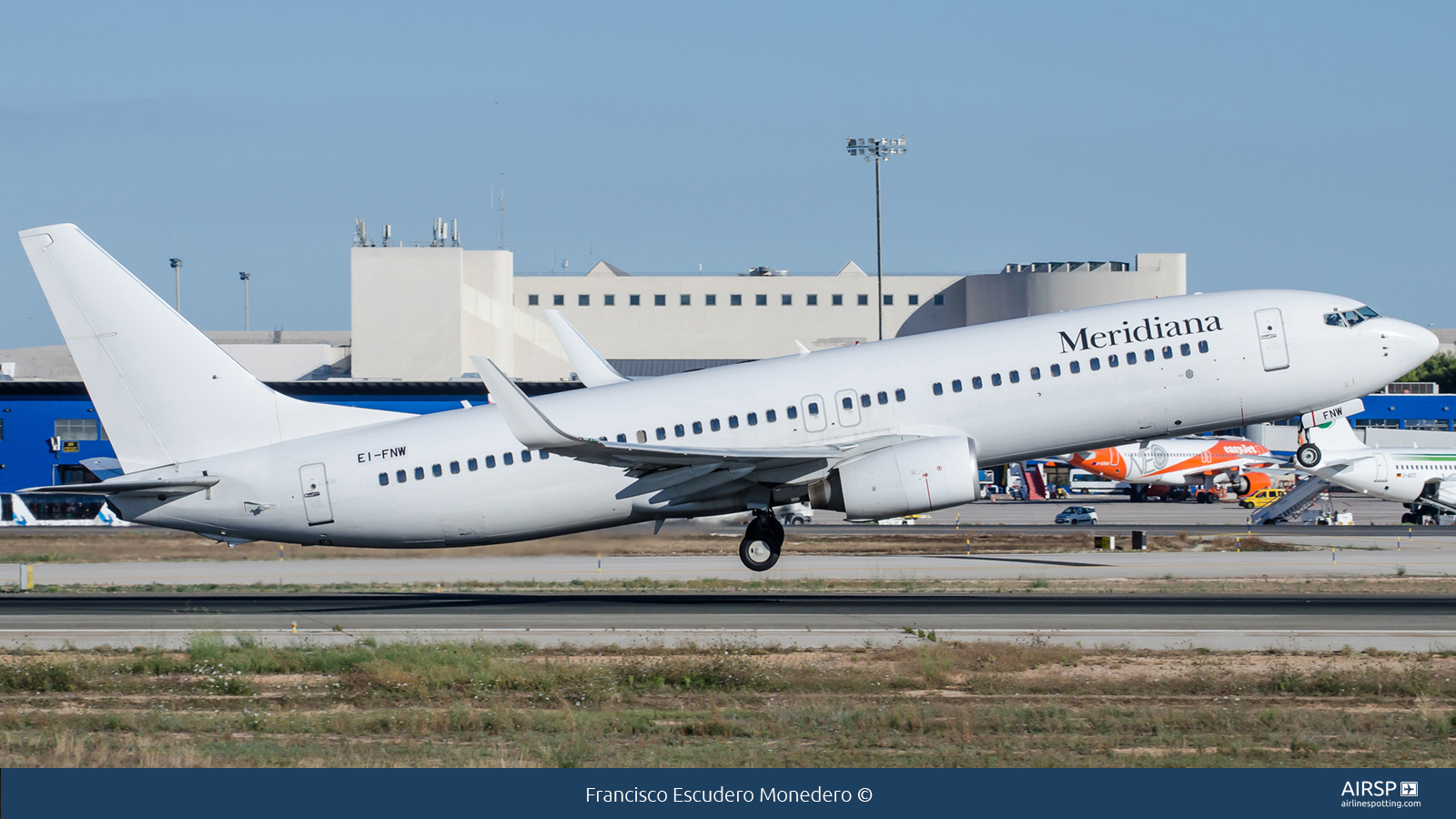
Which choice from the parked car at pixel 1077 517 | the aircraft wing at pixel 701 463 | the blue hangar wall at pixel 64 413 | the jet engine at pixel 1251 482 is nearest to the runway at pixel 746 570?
the aircraft wing at pixel 701 463

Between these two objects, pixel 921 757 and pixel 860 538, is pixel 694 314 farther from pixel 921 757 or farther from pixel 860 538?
pixel 921 757

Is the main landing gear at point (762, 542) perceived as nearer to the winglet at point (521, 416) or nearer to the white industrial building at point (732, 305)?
the winglet at point (521, 416)

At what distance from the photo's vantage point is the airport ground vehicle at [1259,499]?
99200mm

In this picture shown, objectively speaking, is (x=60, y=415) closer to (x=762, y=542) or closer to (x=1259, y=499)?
(x=762, y=542)

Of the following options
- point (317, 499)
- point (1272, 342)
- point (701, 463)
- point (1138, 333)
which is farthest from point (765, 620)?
point (1272, 342)

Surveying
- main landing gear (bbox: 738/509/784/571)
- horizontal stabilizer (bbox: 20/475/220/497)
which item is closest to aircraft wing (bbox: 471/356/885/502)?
main landing gear (bbox: 738/509/784/571)

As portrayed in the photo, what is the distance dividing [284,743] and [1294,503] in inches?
2690

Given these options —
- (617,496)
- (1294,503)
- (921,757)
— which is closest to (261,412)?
(617,496)

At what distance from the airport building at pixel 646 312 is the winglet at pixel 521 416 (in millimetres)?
73985

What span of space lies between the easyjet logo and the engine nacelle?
10.7 feet

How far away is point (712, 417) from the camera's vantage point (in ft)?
96.1

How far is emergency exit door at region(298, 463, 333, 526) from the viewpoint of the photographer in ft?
97.7

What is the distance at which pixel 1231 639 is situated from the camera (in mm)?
24031

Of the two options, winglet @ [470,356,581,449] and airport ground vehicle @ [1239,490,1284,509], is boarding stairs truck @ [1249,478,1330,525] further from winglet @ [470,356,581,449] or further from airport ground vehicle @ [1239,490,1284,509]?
winglet @ [470,356,581,449]
